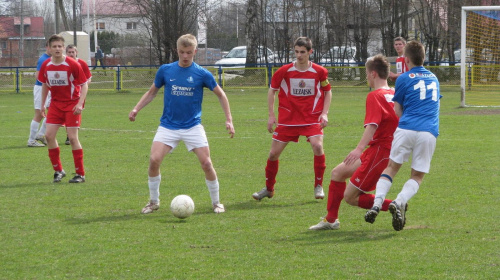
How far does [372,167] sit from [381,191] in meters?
0.29

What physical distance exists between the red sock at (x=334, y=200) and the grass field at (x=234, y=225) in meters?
0.16

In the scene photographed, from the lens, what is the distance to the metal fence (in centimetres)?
3184

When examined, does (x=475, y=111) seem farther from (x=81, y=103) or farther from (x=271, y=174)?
(x=81, y=103)

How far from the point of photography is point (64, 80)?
29.1 feet

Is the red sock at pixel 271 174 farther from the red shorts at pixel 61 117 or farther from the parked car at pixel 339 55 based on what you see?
the parked car at pixel 339 55

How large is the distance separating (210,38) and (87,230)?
4297 cm

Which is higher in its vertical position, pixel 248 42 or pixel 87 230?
pixel 248 42

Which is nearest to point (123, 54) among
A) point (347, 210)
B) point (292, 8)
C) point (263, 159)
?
point (292, 8)

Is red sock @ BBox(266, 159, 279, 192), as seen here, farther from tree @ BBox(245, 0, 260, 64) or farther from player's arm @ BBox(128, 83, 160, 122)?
tree @ BBox(245, 0, 260, 64)

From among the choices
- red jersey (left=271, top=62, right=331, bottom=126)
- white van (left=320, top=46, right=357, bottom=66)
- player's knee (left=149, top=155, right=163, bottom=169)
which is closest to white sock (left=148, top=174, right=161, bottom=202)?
player's knee (left=149, top=155, right=163, bottom=169)

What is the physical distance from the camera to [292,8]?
3850cm

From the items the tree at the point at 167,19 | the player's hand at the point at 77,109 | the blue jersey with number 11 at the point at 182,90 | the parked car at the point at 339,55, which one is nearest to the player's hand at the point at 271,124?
the blue jersey with number 11 at the point at 182,90

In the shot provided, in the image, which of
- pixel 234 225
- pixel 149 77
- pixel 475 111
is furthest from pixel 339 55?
pixel 234 225

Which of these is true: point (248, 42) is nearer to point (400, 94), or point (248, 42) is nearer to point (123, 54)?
point (123, 54)
